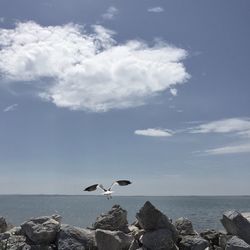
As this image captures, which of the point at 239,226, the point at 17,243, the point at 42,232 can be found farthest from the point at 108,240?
the point at 239,226

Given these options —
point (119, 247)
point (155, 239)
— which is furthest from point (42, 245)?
point (155, 239)

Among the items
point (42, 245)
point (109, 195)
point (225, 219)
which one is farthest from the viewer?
point (225, 219)

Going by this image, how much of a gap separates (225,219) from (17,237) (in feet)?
29.4

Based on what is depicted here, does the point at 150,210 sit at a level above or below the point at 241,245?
above

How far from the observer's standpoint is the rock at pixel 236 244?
1916 centimetres

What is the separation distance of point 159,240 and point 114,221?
3.25 m

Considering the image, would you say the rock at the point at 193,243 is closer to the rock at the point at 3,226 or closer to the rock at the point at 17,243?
the rock at the point at 17,243

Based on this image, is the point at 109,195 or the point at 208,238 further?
the point at 208,238

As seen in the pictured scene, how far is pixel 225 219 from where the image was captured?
21.7m

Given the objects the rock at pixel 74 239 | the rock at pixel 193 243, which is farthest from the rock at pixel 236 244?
the rock at pixel 74 239

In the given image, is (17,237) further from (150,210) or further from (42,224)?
(150,210)

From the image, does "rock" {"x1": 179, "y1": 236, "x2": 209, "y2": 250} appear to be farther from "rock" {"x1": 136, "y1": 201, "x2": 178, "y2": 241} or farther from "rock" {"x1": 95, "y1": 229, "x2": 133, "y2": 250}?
"rock" {"x1": 95, "y1": 229, "x2": 133, "y2": 250}

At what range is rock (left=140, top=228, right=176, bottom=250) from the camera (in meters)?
19.7

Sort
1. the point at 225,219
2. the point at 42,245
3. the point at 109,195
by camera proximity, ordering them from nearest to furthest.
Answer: the point at 109,195
the point at 42,245
the point at 225,219
